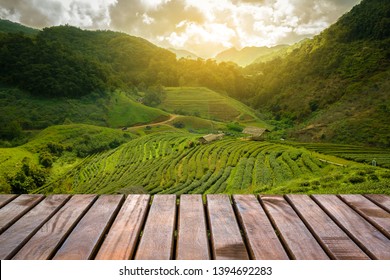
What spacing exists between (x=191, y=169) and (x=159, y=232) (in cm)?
2842

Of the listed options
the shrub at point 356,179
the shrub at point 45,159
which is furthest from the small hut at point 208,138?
the shrub at point 356,179

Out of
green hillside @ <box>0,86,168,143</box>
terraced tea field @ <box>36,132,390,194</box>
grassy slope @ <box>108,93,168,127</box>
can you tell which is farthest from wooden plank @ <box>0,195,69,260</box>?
grassy slope @ <box>108,93,168,127</box>

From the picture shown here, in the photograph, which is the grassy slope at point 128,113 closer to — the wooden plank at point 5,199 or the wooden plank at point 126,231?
the wooden plank at point 5,199

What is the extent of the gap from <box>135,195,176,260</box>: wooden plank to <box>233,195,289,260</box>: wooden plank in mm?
342

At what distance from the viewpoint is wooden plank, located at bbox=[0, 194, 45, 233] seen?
1682 millimetres

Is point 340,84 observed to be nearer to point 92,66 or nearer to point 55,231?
point 92,66

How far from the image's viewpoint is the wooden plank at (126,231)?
4.44ft

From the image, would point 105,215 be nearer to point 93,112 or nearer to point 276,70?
point 93,112

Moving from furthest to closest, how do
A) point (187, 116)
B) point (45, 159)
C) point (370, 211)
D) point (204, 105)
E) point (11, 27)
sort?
point (11, 27), point (204, 105), point (187, 116), point (45, 159), point (370, 211)

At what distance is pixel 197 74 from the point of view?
81.1m

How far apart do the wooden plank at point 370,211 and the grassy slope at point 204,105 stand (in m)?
60.5

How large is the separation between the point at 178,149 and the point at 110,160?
7.77 m

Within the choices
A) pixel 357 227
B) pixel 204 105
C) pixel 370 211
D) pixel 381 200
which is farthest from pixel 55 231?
pixel 204 105

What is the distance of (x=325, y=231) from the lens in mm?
1562
